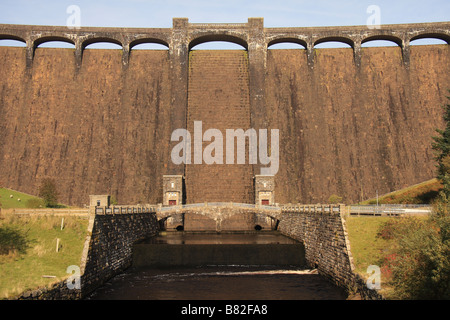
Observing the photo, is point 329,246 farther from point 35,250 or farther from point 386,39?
point 386,39

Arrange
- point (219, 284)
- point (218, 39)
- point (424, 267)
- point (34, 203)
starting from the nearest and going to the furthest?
point (424, 267) → point (219, 284) → point (34, 203) → point (218, 39)

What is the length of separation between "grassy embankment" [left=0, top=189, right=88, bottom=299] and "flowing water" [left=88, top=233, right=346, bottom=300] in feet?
10.0

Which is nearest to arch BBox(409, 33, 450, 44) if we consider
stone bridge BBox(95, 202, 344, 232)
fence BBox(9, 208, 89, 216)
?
stone bridge BBox(95, 202, 344, 232)

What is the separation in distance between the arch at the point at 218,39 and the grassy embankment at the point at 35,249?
124 ft

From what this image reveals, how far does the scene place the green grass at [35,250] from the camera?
1983 cm

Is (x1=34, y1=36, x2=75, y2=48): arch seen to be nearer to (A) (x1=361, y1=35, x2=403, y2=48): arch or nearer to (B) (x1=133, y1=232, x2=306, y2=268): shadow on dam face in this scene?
(B) (x1=133, y1=232, x2=306, y2=268): shadow on dam face

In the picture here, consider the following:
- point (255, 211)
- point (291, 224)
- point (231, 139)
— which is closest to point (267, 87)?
point (231, 139)

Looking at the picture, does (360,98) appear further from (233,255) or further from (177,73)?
(233,255)

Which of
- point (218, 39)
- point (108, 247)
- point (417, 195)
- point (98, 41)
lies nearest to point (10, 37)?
point (98, 41)

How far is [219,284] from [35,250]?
11.6 meters

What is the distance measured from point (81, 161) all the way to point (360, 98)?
39630mm

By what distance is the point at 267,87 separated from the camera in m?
59.0

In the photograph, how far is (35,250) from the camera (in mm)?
24500

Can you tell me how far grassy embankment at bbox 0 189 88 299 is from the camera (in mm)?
19931
